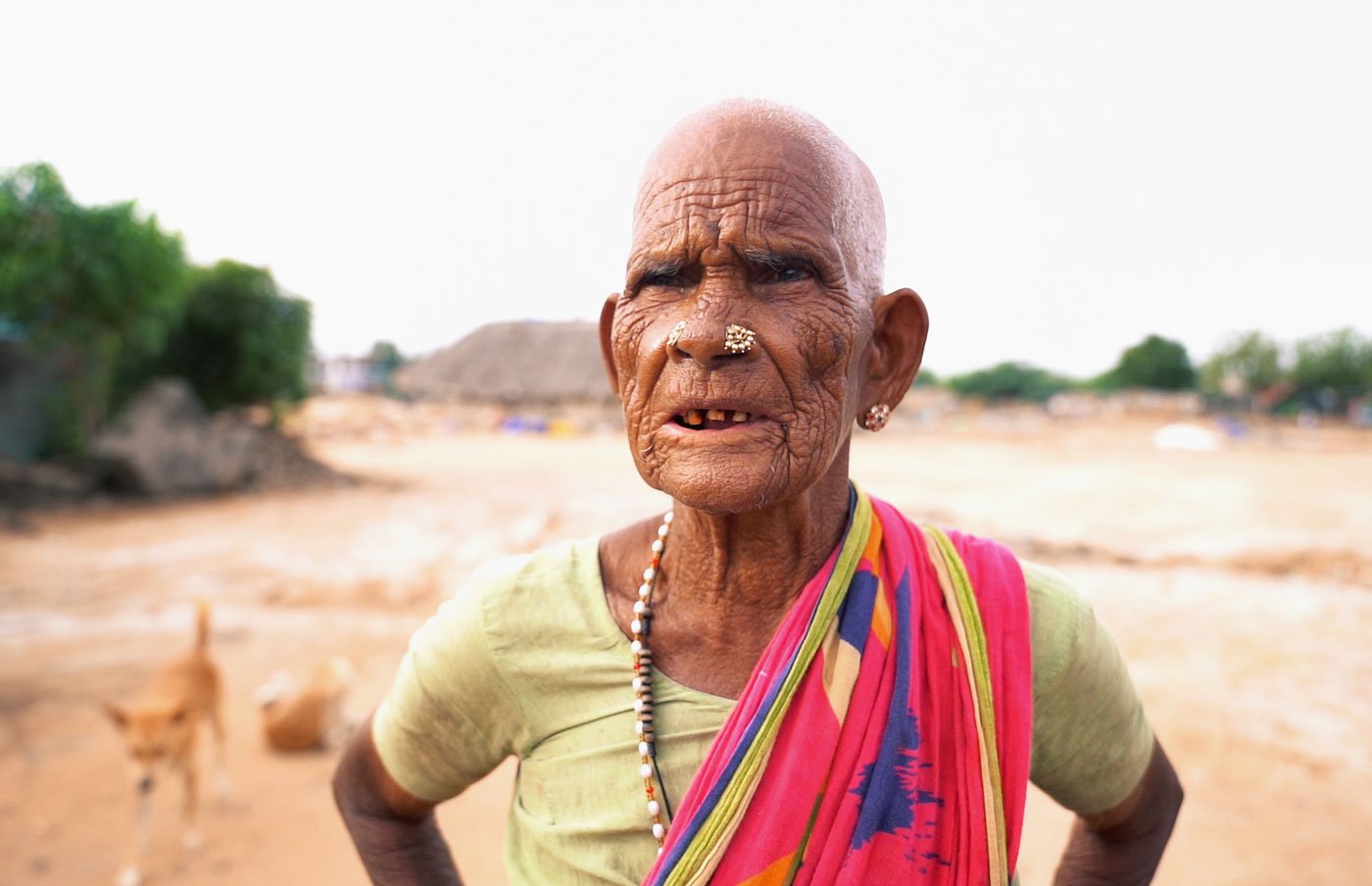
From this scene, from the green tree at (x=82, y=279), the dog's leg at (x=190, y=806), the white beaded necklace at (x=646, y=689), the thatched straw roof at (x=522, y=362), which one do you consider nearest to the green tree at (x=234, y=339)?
the green tree at (x=82, y=279)

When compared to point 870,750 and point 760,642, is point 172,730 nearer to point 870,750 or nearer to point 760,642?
point 760,642

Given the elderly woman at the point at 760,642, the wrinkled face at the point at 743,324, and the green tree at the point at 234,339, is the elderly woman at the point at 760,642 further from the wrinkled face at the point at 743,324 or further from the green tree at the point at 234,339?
the green tree at the point at 234,339

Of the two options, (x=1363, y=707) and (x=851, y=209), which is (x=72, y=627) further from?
(x=1363, y=707)

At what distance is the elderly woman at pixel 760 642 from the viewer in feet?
4.07

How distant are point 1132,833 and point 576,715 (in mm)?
1056

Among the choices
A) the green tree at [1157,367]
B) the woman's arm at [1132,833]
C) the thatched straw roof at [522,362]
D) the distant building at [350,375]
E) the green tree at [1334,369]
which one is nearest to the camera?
the woman's arm at [1132,833]

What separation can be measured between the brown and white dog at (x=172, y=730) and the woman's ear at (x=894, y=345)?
14.2 feet

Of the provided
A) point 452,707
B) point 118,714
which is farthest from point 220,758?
point 452,707

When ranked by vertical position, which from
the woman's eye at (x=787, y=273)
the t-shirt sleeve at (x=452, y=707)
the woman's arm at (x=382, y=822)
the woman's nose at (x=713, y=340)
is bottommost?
the woman's arm at (x=382, y=822)

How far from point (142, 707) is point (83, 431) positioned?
46.1 ft

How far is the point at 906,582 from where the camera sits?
1426 mm

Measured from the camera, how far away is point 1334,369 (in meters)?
51.2

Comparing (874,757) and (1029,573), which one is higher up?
(1029,573)

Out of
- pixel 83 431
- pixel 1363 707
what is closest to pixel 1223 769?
pixel 1363 707
